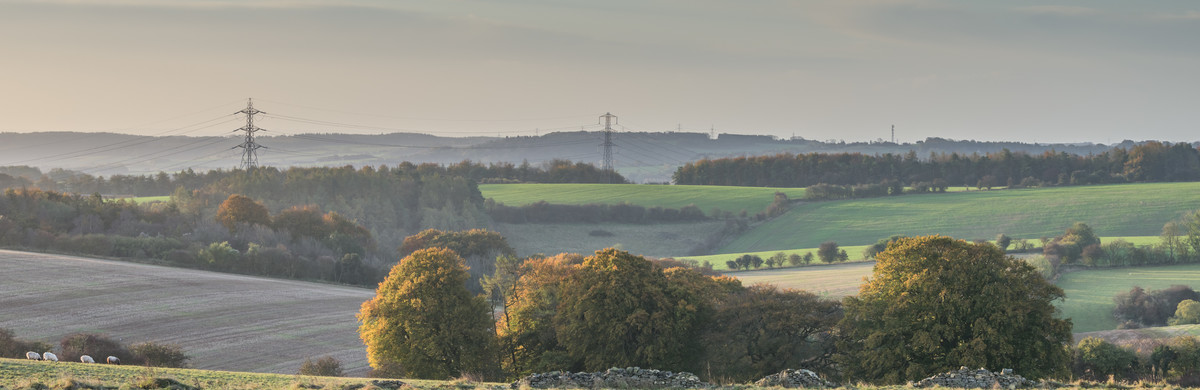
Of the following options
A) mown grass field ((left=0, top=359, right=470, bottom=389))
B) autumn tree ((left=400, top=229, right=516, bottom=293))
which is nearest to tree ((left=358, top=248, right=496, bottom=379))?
mown grass field ((left=0, top=359, right=470, bottom=389))

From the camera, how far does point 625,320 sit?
4744 centimetres

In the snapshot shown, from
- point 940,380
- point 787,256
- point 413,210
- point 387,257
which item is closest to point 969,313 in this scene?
point 940,380

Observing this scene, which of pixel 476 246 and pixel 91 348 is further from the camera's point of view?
pixel 476 246

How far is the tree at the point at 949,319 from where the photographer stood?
136 feet

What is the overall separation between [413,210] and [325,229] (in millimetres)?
44715

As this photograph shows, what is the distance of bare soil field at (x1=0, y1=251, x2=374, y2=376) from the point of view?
55344mm

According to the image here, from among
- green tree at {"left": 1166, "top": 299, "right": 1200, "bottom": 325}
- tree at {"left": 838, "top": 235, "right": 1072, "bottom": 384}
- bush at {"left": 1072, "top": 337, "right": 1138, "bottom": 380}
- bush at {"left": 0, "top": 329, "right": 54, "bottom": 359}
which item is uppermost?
tree at {"left": 838, "top": 235, "right": 1072, "bottom": 384}

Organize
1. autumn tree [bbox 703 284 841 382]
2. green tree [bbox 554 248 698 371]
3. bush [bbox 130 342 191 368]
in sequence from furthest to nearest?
green tree [bbox 554 248 698 371]
bush [bbox 130 342 191 368]
autumn tree [bbox 703 284 841 382]

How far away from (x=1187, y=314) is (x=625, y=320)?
5124 centimetres

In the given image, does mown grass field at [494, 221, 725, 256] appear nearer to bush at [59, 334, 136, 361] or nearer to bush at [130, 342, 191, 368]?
bush at [59, 334, 136, 361]

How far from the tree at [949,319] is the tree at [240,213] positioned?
92229mm

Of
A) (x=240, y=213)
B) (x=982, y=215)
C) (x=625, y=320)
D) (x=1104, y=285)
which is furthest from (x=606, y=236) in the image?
(x=625, y=320)

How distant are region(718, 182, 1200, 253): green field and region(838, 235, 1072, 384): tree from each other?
88982mm

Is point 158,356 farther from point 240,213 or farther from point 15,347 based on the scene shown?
point 240,213
